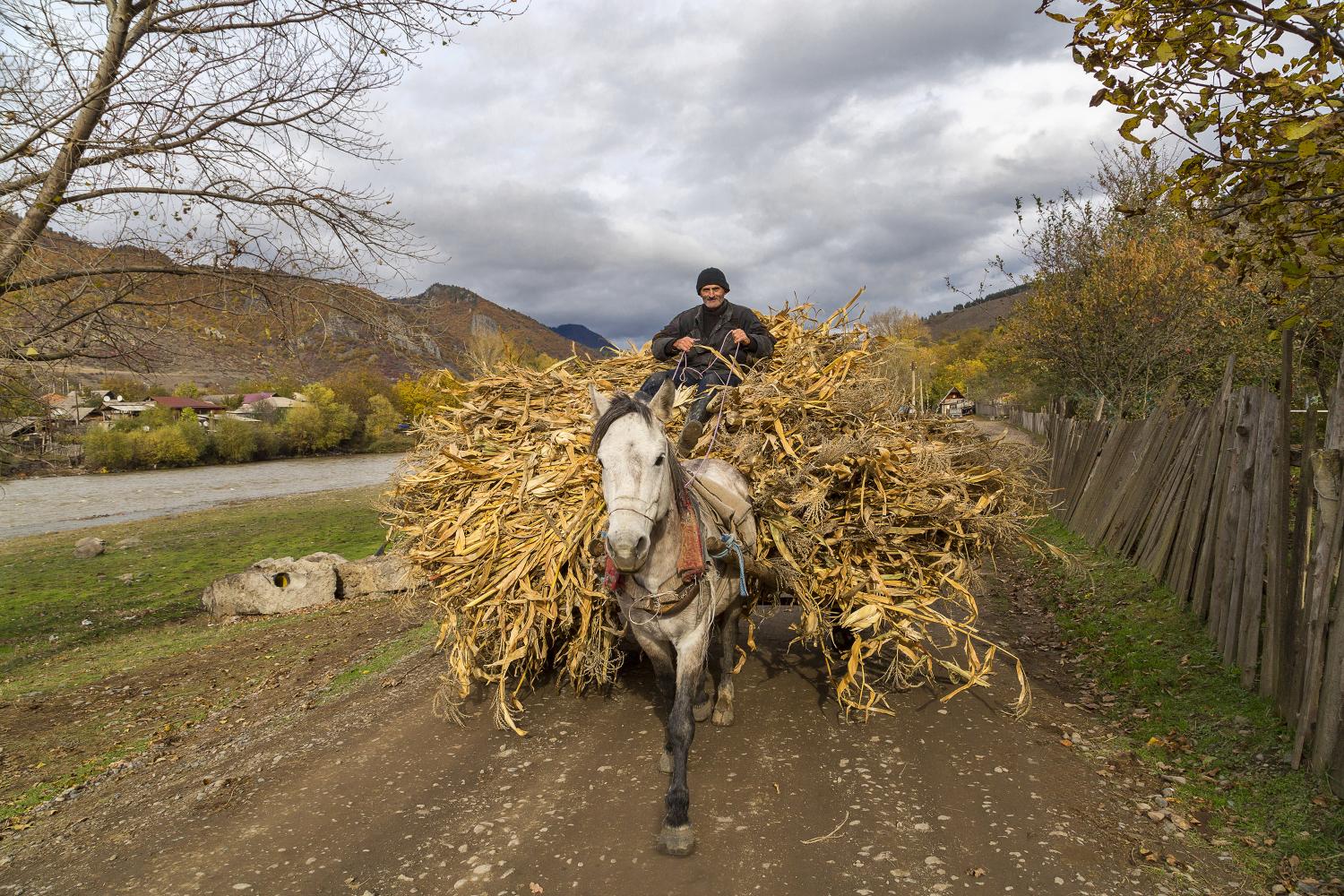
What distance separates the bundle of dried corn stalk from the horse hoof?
4.66 ft

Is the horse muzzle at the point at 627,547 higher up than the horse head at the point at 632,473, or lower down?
lower down

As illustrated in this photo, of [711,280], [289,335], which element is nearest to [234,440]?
[289,335]

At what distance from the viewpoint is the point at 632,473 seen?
3.64m

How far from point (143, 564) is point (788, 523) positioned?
64.1 ft

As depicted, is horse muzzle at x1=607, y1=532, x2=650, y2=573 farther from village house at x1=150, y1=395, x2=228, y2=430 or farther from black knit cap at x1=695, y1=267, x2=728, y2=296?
village house at x1=150, y1=395, x2=228, y2=430

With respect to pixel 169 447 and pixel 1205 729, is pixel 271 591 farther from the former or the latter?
pixel 169 447

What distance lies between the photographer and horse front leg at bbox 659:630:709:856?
3680mm

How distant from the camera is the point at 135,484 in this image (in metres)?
41.3

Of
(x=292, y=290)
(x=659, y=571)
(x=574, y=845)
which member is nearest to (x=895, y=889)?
(x=574, y=845)

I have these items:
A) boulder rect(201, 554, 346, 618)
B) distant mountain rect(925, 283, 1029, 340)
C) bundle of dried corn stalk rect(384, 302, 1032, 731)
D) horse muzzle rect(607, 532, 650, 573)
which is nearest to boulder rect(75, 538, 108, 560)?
boulder rect(201, 554, 346, 618)

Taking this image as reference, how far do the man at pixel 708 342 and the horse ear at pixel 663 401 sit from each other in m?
0.96

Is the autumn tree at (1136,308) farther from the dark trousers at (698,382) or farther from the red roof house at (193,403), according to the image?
the red roof house at (193,403)

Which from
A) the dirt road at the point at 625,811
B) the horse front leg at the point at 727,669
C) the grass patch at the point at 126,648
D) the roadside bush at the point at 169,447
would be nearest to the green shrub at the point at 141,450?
the roadside bush at the point at 169,447

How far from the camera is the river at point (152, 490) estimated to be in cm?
2947
